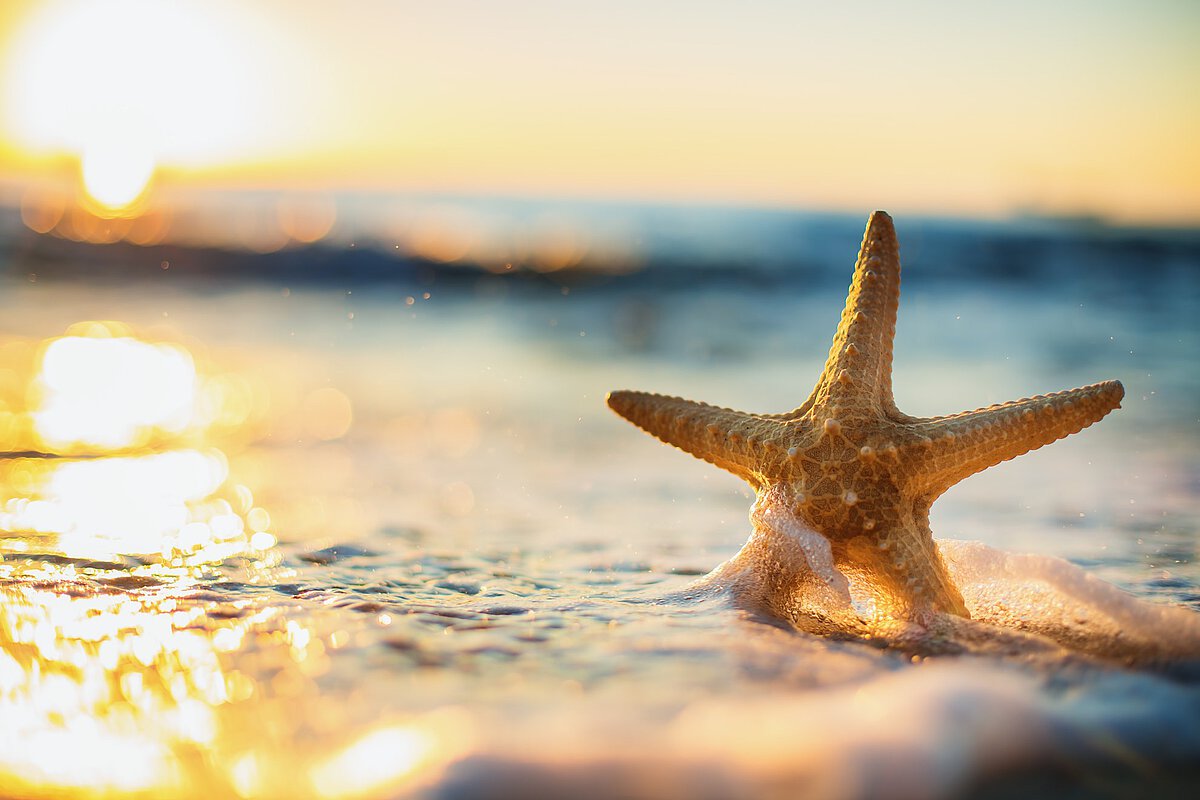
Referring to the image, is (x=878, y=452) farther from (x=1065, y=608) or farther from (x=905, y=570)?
(x=1065, y=608)

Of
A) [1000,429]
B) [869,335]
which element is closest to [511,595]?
[869,335]

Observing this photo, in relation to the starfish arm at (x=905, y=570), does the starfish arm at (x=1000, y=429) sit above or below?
above

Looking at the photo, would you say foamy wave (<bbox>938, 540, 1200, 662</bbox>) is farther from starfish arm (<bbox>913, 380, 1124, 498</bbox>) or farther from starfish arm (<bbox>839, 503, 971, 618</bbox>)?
starfish arm (<bbox>913, 380, 1124, 498</bbox>)

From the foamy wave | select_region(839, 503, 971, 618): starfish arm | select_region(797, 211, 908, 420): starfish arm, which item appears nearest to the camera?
the foamy wave

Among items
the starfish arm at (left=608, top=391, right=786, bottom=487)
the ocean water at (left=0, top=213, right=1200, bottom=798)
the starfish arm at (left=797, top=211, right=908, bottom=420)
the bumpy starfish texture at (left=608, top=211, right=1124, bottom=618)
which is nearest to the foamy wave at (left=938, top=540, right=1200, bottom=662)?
the ocean water at (left=0, top=213, right=1200, bottom=798)

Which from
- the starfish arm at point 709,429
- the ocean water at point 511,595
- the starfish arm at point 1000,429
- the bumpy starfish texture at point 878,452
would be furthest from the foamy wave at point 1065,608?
the starfish arm at point 709,429

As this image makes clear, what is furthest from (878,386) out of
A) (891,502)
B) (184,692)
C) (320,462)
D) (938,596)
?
(320,462)

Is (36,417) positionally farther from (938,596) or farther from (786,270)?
(786,270)

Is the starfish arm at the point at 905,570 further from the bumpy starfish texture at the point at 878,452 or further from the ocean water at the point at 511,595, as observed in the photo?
the ocean water at the point at 511,595

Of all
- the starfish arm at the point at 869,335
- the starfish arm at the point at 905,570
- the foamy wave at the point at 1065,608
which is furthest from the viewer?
the starfish arm at the point at 869,335
